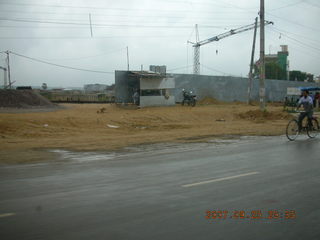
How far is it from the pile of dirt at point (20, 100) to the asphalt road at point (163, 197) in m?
23.1

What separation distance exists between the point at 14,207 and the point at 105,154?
5992 millimetres

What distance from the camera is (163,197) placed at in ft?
21.9

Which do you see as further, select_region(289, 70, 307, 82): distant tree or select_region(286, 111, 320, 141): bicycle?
select_region(289, 70, 307, 82): distant tree

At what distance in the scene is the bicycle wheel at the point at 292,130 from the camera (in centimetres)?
1518

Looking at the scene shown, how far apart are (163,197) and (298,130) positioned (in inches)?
409

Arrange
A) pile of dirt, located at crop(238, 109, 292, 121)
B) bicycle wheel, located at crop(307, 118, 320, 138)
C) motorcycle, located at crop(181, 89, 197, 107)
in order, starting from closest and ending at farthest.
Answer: bicycle wheel, located at crop(307, 118, 320, 138) < pile of dirt, located at crop(238, 109, 292, 121) < motorcycle, located at crop(181, 89, 197, 107)

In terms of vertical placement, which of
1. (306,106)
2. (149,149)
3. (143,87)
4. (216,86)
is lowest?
(149,149)

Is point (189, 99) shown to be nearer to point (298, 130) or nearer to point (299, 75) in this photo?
point (298, 130)

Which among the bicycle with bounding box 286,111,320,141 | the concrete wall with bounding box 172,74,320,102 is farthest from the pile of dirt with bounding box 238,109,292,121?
the concrete wall with bounding box 172,74,320,102

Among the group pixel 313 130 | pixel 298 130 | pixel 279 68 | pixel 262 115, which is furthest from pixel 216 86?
pixel 279 68

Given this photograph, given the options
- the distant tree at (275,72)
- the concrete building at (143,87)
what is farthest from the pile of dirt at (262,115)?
the distant tree at (275,72)

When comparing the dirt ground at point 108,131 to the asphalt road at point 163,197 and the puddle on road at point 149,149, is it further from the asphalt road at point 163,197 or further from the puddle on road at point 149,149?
the asphalt road at point 163,197

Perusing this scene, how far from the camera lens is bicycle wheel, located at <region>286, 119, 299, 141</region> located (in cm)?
1518

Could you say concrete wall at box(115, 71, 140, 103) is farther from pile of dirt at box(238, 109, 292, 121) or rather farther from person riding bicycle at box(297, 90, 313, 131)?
person riding bicycle at box(297, 90, 313, 131)
